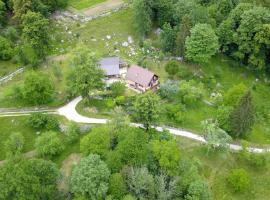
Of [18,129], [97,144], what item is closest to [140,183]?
[97,144]

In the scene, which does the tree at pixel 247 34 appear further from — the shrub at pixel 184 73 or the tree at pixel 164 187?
the tree at pixel 164 187

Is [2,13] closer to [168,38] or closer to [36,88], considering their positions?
[36,88]

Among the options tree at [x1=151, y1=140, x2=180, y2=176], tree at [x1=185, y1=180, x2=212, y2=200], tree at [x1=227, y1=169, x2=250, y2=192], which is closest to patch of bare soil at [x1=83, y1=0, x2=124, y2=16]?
tree at [x1=151, y1=140, x2=180, y2=176]

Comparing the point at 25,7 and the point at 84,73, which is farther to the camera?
the point at 25,7

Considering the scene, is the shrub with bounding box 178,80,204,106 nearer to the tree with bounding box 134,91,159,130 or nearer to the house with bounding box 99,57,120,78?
the tree with bounding box 134,91,159,130

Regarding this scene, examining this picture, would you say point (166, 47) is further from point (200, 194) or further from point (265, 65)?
point (200, 194)

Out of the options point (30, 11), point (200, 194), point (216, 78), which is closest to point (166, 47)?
point (216, 78)
